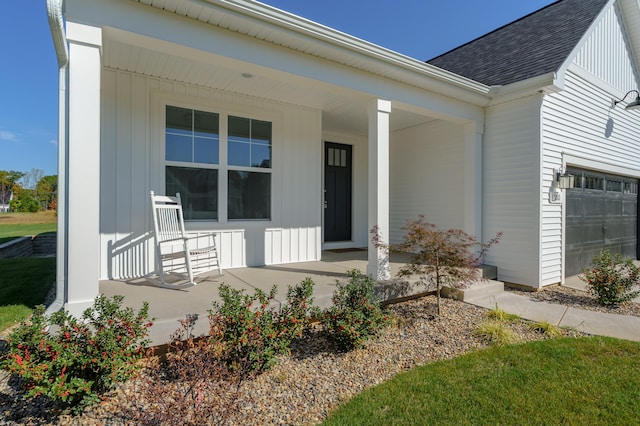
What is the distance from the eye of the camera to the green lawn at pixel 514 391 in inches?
80.8

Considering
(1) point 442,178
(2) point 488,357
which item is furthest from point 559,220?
(2) point 488,357

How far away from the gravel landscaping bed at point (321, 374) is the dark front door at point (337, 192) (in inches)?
124

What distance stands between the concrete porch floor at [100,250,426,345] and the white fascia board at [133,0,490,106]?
258 centimetres

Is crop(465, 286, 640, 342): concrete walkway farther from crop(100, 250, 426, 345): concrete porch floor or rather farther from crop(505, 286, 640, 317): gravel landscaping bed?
crop(100, 250, 426, 345): concrete porch floor

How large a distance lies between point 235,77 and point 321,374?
3599mm

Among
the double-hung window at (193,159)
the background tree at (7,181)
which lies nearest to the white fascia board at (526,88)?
the double-hung window at (193,159)

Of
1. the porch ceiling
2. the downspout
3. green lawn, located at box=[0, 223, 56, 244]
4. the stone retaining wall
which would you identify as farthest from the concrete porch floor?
green lawn, located at box=[0, 223, 56, 244]

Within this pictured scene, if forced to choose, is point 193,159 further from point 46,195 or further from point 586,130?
point 46,195

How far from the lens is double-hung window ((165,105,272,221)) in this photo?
14.8 ft

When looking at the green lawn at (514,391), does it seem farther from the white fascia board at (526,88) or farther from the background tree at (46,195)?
the background tree at (46,195)

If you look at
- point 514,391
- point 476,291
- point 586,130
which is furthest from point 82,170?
point 586,130

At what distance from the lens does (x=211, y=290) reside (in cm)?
361

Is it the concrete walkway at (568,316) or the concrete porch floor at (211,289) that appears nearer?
the concrete porch floor at (211,289)

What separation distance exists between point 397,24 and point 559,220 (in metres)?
7.94
